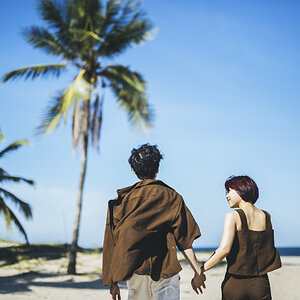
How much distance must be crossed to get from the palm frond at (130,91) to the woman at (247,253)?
444 inches

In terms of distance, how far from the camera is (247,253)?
3.00m

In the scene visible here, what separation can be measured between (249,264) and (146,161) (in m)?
1.18

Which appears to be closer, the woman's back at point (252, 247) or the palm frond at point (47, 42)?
the woman's back at point (252, 247)

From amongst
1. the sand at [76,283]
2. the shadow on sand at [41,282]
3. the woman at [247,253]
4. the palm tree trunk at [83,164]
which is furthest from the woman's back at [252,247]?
the palm tree trunk at [83,164]

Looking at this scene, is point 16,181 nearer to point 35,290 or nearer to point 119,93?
point 119,93

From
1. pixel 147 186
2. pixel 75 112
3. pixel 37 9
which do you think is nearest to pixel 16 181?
pixel 75 112

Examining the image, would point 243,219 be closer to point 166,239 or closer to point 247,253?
point 247,253

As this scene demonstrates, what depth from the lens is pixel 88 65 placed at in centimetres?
1385

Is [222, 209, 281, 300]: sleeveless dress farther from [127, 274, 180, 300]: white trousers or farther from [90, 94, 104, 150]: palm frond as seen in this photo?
[90, 94, 104, 150]: palm frond

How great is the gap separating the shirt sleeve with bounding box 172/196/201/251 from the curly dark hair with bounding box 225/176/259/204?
0.51 meters

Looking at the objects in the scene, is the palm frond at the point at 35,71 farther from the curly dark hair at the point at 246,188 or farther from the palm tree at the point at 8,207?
the curly dark hair at the point at 246,188

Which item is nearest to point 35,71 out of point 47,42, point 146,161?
point 47,42

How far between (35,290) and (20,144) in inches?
307

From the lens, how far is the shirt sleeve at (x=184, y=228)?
113 inches
